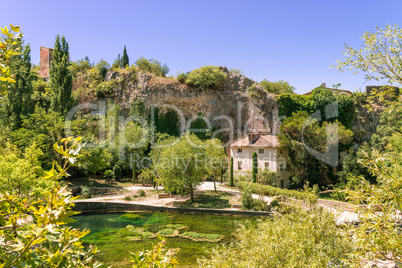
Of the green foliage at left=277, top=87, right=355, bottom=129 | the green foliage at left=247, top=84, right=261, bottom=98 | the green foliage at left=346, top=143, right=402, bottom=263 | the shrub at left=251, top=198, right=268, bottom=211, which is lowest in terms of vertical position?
the shrub at left=251, top=198, right=268, bottom=211

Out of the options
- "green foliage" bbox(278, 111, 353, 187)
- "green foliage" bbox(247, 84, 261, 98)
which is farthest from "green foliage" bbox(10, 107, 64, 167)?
Answer: "green foliage" bbox(247, 84, 261, 98)

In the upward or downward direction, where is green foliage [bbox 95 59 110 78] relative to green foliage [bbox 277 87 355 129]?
upward

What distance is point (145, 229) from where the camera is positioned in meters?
16.5

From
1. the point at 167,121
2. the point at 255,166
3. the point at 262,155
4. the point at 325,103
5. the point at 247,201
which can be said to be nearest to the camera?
the point at 247,201

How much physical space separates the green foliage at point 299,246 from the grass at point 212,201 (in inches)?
573

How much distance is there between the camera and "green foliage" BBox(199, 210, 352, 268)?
5.22m

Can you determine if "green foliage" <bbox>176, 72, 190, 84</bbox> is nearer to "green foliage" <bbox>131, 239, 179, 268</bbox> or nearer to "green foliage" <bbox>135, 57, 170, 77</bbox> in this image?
"green foliage" <bbox>135, 57, 170, 77</bbox>

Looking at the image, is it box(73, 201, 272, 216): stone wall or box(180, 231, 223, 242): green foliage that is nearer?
box(180, 231, 223, 242): green foliage

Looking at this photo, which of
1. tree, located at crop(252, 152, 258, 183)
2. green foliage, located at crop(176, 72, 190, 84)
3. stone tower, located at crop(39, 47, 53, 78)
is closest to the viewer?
tree, located at crop(252, 152, 258, 183)

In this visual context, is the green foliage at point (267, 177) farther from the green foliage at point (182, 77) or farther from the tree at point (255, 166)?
the green foliage at point (182, 77)

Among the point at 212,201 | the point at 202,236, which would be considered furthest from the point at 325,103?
the point at 202,236

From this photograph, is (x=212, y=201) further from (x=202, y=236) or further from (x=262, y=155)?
(x=262, y=155)

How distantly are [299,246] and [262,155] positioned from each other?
2405 cm

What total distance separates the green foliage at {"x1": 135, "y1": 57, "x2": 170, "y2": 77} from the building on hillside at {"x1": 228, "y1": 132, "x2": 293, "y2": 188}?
774 inches
